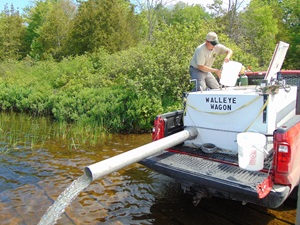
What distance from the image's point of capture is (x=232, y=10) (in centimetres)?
1856

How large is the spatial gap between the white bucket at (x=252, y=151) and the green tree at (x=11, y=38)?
102 feet

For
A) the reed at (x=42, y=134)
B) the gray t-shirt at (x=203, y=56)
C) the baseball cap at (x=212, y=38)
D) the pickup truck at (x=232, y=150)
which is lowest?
the reed at (x=42, y=134)

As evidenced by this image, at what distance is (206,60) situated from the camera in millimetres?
6020

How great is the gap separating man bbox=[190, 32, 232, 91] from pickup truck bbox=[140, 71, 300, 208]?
49.8 inches

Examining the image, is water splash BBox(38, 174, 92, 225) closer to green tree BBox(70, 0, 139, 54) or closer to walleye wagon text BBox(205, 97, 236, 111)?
walleye wagon text BBox(205, 97, 236, 111)

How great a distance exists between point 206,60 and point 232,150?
2.38 m

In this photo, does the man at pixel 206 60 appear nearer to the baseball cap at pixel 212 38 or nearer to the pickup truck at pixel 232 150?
the baseball cap at pixel 212 38

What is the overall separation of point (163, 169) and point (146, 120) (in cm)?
492

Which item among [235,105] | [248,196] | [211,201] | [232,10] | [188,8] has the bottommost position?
[211,201]

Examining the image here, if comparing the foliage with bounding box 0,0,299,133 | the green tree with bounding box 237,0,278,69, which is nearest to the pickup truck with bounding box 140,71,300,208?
the foliage with bounding box 0,0,299,133

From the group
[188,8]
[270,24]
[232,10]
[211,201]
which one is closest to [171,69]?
[211,201]

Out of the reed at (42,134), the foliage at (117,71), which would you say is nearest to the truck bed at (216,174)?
the reed at (42,134)

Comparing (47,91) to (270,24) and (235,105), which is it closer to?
(235,105)

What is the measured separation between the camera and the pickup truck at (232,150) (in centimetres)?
329
